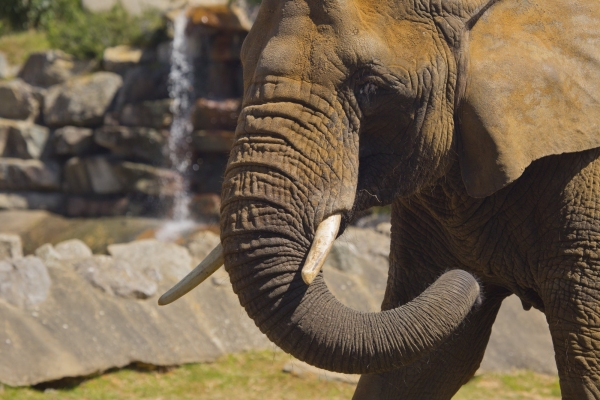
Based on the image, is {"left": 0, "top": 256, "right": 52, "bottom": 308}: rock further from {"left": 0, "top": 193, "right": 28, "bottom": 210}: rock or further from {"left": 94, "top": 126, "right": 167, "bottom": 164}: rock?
{"left": 0, "top": 193, "right": 28, "bottom": 210}: rock

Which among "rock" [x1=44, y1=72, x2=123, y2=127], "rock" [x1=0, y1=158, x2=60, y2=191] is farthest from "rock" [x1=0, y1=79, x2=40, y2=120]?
"rock" [x1=0, y1=158, x2=60, y2=191]

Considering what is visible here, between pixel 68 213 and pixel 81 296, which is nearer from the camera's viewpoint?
pixel 81 296

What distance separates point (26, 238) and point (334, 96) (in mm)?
11862

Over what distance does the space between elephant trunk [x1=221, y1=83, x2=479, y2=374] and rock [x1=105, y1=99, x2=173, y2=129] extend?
42.8 feet

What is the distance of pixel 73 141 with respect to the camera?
16.3 metres

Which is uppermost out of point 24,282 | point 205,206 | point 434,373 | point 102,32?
point 434,373

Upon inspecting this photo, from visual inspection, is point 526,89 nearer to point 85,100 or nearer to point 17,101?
point 85,100

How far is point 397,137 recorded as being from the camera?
10.3 feet

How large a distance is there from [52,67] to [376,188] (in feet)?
49.9

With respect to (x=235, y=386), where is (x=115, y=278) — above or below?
above

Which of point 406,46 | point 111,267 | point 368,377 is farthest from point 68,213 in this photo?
point 406,46

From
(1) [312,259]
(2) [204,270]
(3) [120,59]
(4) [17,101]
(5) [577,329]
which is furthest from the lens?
(3) [120,59]

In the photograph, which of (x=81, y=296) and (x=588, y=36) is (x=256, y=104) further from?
(x=81, y=296)

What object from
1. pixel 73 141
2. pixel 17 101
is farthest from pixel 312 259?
pixel 17 101
